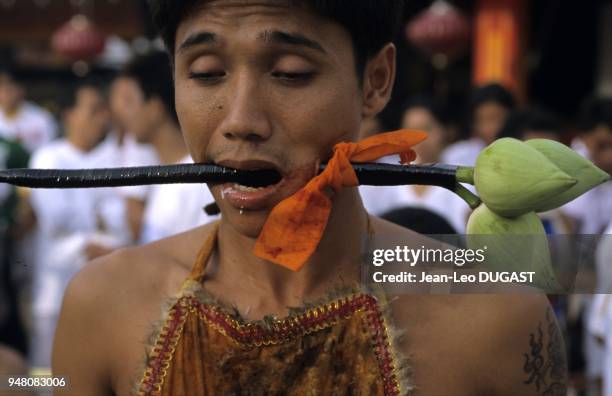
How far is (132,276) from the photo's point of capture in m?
2.13

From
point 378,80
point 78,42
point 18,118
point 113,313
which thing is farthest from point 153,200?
point 78,42

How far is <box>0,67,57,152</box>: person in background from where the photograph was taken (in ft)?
28.9

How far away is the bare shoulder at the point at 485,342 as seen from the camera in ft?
6.29

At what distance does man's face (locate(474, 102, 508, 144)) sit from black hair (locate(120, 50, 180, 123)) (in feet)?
7.62

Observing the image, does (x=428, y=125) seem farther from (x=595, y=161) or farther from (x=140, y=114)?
(x=140, y=114)

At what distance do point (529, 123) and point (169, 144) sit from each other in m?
1.95

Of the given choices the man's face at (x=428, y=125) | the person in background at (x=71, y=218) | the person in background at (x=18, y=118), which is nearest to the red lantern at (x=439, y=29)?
the man's face at (x=428, y=125)

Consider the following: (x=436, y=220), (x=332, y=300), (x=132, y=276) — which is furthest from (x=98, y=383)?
(x=436, y=220)

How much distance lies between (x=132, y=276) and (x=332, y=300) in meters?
0.47

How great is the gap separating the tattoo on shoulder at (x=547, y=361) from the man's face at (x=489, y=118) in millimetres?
4188

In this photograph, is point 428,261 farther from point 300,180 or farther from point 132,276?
point 132,276

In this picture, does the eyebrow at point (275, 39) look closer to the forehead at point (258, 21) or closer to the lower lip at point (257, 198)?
the forehead at point (258, 21)

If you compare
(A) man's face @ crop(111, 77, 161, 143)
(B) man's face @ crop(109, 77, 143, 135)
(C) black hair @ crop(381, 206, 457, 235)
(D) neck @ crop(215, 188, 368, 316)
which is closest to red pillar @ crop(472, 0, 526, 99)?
(B) man's face @ crop(109, 77, 143, 135)

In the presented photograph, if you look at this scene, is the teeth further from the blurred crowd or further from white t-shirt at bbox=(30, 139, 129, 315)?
white t-shirt at bbox=(30, 139, 129, 315)
